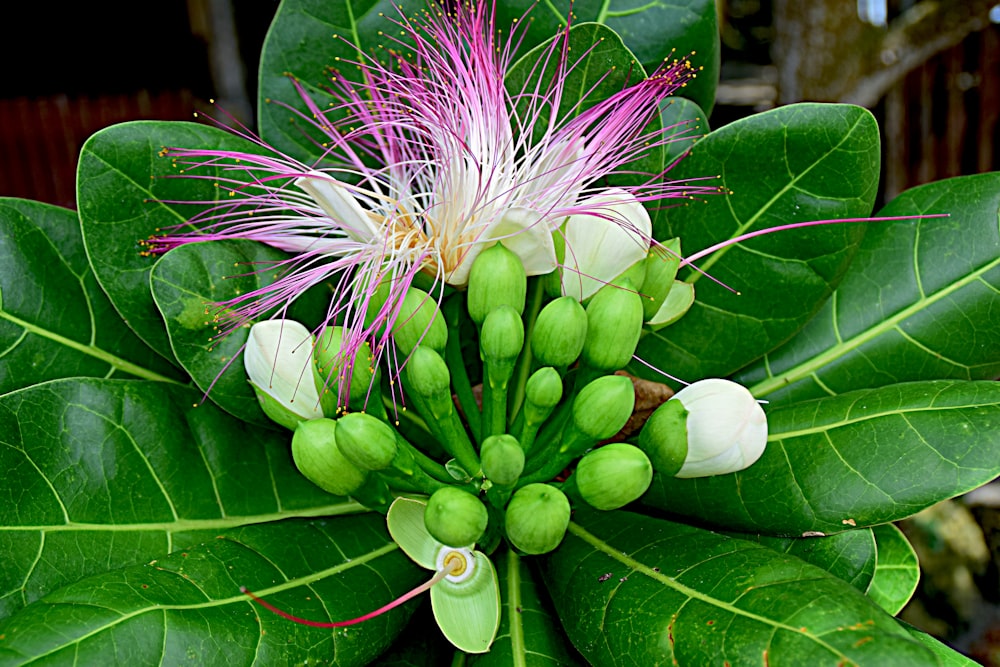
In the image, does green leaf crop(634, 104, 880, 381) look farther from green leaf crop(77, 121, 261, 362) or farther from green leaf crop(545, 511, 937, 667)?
green leaf crop(77, 121, 261, 362)

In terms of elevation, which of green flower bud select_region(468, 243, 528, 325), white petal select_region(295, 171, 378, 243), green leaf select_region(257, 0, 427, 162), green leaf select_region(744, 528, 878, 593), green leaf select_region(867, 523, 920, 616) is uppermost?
green leaf select_region(257, 0, 427, 162)

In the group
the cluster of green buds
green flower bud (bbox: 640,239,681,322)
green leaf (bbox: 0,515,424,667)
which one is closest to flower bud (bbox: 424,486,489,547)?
the cluster of green buds

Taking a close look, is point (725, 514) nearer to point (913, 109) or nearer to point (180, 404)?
point (180, 404)

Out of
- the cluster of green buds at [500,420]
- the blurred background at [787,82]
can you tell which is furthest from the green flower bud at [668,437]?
the blurred background at [787,82]

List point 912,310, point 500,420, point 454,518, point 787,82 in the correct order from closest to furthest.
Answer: point 454,518, point 500,420, point 912,310, point 787,82

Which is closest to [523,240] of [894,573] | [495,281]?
[495,281]

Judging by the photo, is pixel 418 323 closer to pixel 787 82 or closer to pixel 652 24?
pixel 652 24
